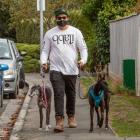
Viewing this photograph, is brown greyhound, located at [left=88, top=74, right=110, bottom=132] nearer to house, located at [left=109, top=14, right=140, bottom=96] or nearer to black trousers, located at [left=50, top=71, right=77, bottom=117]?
black trousers, located at [left=50, top=71, right=77, bottom=117]

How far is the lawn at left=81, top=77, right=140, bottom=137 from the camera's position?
1050 cm

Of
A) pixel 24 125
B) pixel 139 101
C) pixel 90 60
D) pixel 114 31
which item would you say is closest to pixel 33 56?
pixel 90 60

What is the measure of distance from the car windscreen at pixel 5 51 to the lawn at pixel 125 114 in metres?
3.03

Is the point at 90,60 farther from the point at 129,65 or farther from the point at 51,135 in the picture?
the point at 51,135

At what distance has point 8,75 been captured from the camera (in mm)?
17250

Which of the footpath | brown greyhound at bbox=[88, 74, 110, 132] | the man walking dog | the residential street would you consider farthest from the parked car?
brown greyhound at bbox=[88, 74, 110, 132]

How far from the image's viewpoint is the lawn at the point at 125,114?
10502 mm

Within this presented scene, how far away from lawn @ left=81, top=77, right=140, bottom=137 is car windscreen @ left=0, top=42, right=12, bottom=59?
9.93ft

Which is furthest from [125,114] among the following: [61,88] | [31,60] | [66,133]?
[31,60]

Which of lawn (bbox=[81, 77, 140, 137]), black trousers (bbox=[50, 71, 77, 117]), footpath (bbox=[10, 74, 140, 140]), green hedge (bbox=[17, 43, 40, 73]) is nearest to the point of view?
footpath (bbox=[10, 74, 140, 140])

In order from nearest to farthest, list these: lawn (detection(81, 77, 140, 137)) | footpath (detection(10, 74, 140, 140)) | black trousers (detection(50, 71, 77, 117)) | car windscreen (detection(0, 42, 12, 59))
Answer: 1. footpath (detection(10, 74, 140, 140))
2. lawn (detection(81, 77, 140, 137))
3. black trousers (detection(50, 71, 77, 117))
4. car windscreen (detection(0, 42, 12, 59))

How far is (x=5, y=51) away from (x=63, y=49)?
25.3 feet

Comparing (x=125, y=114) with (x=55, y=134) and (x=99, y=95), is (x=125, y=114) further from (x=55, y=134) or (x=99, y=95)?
(x=55, y=134)

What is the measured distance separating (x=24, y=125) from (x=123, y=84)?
A: 661 cm
